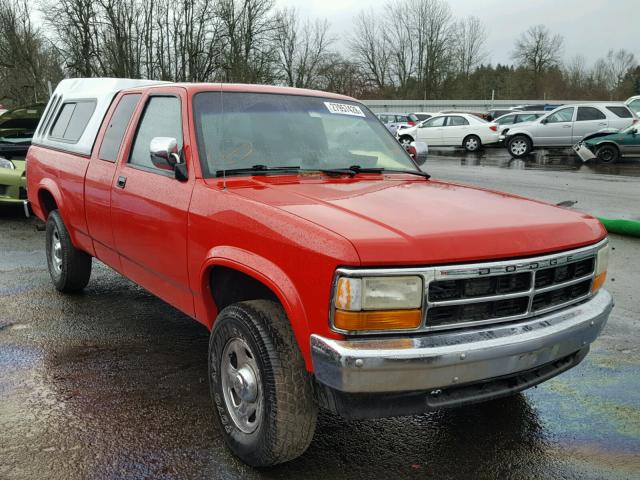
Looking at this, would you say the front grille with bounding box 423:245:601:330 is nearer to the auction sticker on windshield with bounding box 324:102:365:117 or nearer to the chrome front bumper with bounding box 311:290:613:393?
the chrome front bumper with bounding box 311:290:613:393

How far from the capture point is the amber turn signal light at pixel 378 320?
2.29 meters

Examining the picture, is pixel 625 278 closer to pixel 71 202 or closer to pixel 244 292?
pixel 244 292

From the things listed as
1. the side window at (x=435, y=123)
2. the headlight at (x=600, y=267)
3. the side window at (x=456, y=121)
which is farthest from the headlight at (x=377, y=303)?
the side window at (x=435, y=123)

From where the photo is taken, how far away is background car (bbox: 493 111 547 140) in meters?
24.1

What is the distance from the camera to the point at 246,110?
12.2 ft

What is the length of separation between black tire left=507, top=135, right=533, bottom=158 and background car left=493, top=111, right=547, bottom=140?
1777 mm

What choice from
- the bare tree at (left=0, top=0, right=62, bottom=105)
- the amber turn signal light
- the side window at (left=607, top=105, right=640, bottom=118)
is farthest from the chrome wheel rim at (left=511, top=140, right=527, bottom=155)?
the bare tree at (left=0, top=0, right=62, bottom=105)

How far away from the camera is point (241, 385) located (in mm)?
2807

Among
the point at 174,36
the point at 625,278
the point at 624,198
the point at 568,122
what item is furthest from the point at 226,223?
the point at 174,36

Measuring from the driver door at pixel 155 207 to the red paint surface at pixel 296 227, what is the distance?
0.01 meters

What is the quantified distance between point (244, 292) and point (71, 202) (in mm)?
2556

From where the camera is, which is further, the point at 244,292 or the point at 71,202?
the point at 71,202

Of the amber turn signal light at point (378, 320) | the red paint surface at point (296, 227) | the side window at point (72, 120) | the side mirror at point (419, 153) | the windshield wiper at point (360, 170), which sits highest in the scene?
the side window at point (72, 120)

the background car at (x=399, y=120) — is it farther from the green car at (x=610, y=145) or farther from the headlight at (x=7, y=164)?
the headlight at (x=7, y=164)
